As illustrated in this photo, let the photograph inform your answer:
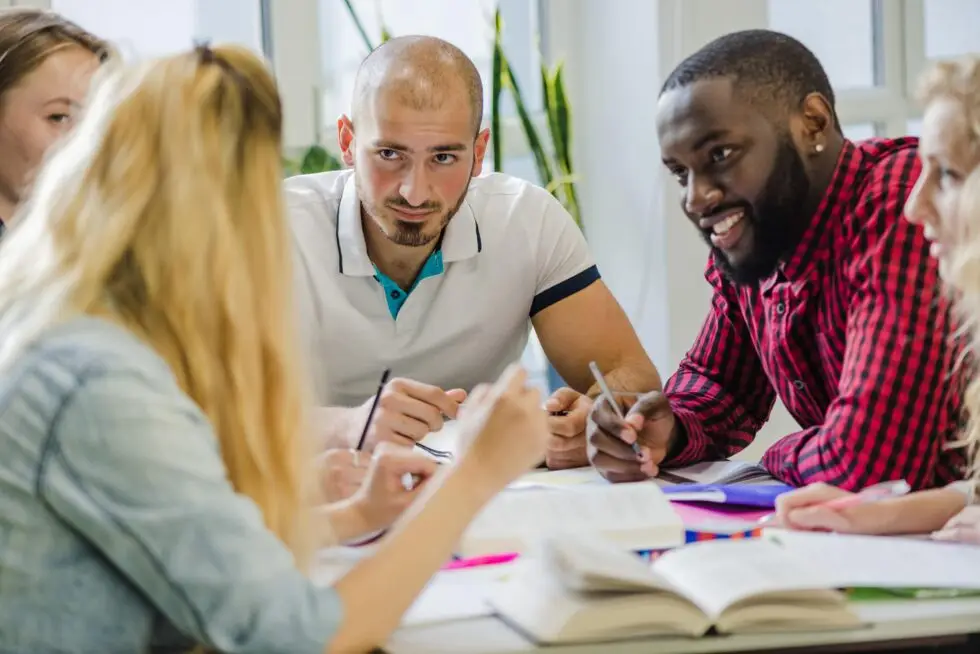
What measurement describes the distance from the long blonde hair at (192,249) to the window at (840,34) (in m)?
3.06

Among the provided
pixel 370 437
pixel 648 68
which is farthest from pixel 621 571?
pixel 648 68

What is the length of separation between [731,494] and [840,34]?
8.91 ft

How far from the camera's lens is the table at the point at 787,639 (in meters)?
1.18

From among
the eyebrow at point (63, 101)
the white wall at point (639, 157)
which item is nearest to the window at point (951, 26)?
the white wall at point (639, 157)

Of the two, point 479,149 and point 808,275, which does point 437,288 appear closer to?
point 479,149

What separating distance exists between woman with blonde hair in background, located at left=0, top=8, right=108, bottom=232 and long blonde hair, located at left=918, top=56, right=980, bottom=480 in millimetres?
1353

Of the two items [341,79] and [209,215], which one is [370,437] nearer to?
[209,215]

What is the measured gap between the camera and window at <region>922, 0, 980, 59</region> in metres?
4.16

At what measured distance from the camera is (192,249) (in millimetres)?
1103

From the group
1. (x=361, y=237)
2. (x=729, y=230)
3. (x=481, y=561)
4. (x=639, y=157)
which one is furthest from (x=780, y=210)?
(x=639, y=157)

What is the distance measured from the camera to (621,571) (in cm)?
120

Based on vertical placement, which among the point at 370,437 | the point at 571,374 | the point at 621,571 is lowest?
the point at 571,374

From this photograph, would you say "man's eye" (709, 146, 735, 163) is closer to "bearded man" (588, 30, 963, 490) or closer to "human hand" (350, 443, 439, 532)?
"bearded man" (588, 30, 963, 490)

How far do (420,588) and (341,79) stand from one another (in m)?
2.58
